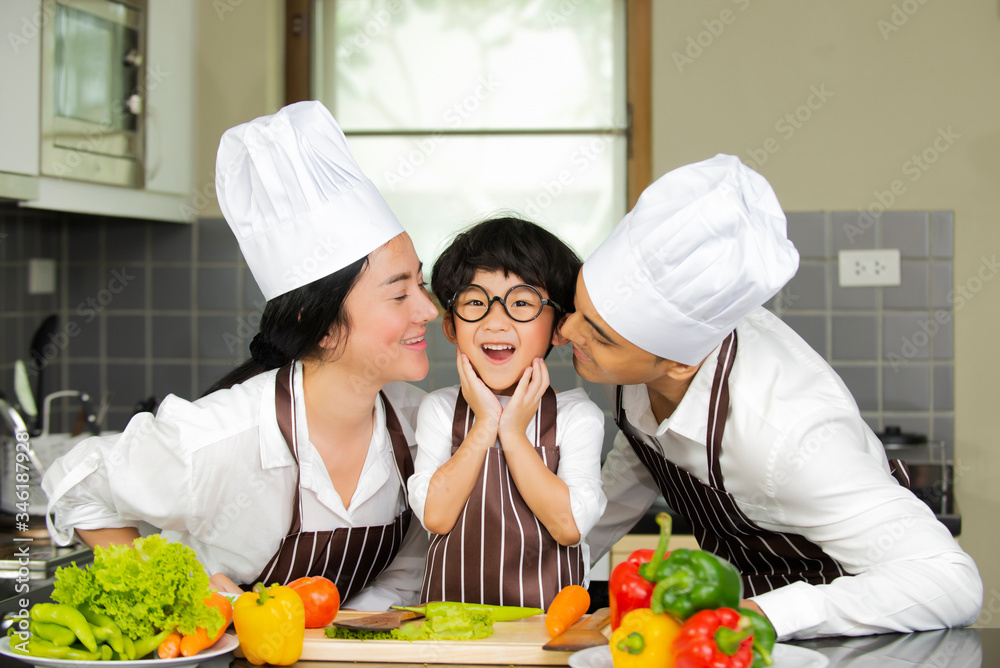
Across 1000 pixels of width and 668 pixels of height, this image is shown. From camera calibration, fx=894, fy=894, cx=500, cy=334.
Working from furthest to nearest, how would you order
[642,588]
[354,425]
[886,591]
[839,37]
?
[839,37] < [354,425] < [886,591] < [642,588]

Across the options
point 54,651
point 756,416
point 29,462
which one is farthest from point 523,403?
point 29,462

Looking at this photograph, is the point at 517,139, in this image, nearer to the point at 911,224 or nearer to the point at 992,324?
the point at 911,224

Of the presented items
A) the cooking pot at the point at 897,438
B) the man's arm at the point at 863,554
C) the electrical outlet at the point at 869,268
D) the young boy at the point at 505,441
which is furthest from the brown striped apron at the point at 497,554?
the electrical outlet at the point at 869,268

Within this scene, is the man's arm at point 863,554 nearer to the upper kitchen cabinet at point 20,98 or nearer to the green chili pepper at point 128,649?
the green chili pepper at point 128,649

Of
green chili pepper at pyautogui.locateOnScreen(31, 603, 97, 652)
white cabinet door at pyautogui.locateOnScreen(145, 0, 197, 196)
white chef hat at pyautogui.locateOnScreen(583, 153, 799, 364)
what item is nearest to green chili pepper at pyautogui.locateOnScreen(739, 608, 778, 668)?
white chef hat at pyautogui.locateOnScreen(583, 153, 799, 364)

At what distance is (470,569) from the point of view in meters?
1.24

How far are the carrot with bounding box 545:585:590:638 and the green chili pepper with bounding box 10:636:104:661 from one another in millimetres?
469

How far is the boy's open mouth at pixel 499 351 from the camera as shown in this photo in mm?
1316

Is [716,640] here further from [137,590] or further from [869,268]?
[869,268]

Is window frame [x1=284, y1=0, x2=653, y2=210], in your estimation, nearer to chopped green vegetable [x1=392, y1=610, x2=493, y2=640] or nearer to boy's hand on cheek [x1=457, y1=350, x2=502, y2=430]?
boy's hand on cheek [x1=457, y1=350, x2=502, y2=430]

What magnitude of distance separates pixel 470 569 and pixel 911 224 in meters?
1.75

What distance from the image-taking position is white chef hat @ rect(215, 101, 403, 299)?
1.27 m

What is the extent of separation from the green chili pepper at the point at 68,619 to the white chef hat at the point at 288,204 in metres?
0.54

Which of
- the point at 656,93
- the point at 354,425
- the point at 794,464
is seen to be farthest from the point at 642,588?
the point at 656,93
